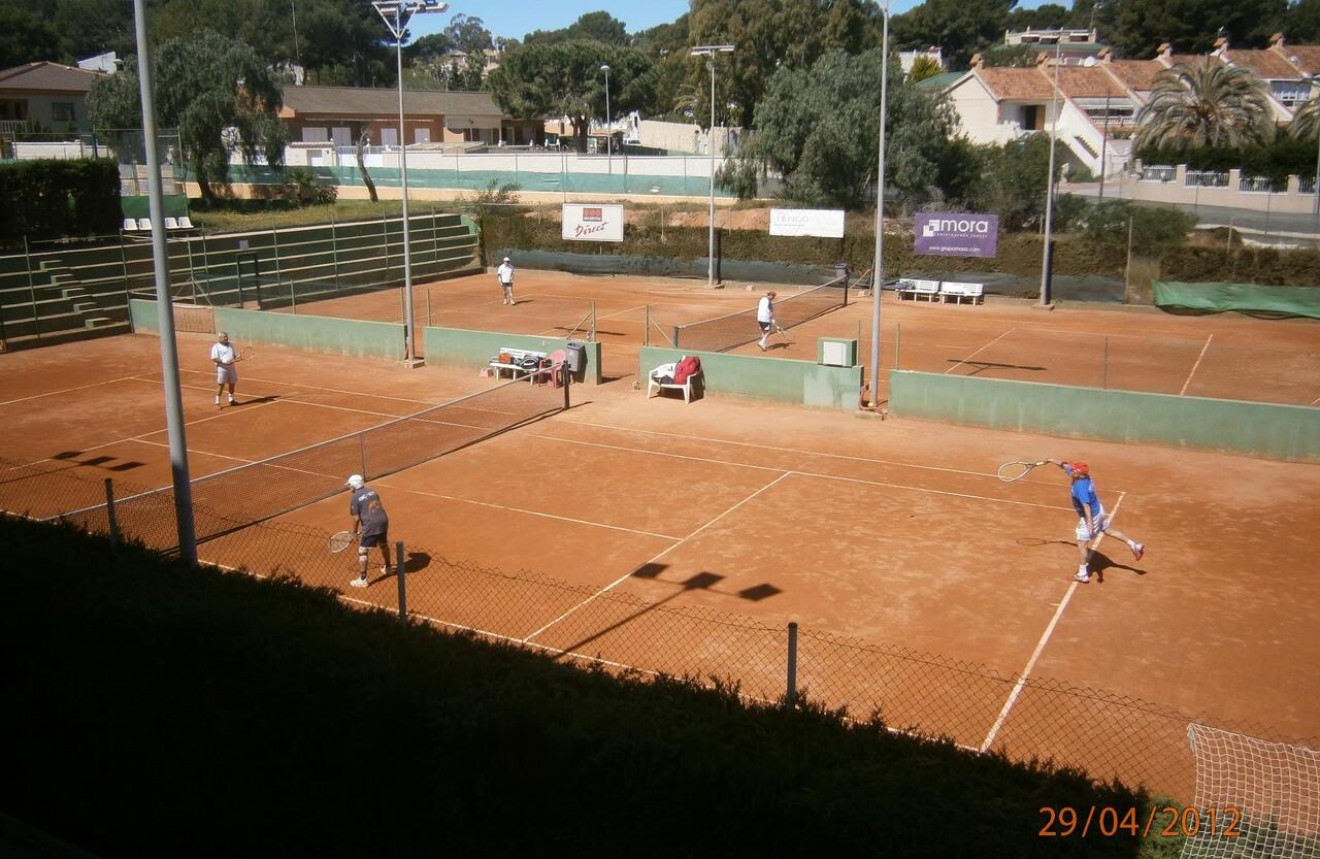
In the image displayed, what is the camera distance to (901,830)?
5980mm

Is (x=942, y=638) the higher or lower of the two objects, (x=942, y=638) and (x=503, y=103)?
the lower

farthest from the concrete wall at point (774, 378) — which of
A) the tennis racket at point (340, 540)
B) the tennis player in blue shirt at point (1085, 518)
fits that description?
the tennis racket at point (340, 540)

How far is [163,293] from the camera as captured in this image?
466 inches

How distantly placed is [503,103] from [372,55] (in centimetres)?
3786

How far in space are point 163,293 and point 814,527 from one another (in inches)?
369

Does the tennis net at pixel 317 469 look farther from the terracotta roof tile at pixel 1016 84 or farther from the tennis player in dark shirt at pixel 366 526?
the terracotta roof tile at pixel 1016 84

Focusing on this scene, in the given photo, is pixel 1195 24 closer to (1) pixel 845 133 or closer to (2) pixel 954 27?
(2) pixel 954 27

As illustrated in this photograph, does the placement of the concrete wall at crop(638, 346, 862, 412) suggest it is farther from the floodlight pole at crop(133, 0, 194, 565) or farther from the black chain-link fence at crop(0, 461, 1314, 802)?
the floodlight pole at crop(133, 0, 194, 565)

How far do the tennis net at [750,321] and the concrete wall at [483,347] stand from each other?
2.07 metres

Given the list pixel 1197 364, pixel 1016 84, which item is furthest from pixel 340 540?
pixel 1016 84

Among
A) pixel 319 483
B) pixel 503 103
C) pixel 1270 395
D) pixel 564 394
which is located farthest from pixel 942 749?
pixel 503 103

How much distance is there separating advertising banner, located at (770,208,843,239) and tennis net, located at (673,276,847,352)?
2372 mm

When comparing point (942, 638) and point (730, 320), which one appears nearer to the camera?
point (942, 638)

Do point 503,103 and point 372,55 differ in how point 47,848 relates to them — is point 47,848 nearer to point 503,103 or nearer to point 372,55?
point 503,103
